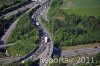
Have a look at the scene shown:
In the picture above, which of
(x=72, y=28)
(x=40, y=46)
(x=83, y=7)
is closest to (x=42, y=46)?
(x=40, y=46)

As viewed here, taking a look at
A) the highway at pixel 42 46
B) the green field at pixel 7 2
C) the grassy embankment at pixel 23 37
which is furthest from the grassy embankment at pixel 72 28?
the green field at pixel 7 2

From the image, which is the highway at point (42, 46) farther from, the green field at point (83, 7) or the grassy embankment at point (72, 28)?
the green field at point (83, 7)

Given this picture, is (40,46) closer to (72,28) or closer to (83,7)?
(72,28)

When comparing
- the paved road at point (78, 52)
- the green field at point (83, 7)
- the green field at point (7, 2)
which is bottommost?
the paved road at point (78, 52)

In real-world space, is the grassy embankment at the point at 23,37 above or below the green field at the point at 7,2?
below

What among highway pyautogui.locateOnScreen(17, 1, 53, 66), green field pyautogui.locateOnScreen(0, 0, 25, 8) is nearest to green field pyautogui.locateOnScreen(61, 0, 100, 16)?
highway pyautogui.locateOnScreen(17, 1, 53, 66)

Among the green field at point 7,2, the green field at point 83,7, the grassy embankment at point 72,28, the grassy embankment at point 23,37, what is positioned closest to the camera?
the grassy embankment at point 23,37

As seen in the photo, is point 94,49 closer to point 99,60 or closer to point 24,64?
point 99,60

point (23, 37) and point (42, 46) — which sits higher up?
point (23, 37)

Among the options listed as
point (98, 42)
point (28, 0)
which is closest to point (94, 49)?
point (98, 42)
